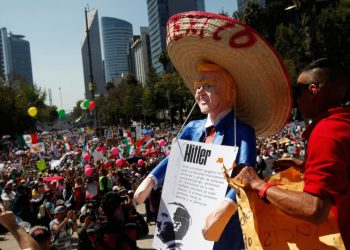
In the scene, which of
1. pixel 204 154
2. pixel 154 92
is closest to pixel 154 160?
pixel 204 154

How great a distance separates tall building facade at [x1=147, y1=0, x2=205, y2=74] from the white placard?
11637cm

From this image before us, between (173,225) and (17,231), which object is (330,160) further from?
(17,231)

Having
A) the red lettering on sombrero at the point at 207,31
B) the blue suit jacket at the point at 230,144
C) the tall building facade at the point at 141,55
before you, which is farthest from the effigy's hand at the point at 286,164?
the tall building facade at the point at 141,55

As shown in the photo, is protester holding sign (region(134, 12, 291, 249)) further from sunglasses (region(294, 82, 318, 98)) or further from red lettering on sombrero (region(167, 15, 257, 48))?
sunglasses (region(294, 82, 318, 98))

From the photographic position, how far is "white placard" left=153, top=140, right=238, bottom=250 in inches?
101

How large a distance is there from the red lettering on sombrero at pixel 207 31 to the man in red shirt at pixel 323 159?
2.17ft

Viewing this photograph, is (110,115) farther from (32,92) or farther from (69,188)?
(69,188)

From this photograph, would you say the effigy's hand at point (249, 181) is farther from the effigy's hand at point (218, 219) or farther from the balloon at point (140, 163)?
the balloon at point (140, 163)

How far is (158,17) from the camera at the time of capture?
125m

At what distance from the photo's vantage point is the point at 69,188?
11.7 m

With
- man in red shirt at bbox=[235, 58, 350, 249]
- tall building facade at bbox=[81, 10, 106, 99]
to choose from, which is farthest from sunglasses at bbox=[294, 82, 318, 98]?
tall building facade at bbox=[81, 10, 106, 99]

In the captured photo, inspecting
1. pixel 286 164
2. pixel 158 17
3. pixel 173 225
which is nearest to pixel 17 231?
pixel 173 225

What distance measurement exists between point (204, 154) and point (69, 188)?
31.5ft

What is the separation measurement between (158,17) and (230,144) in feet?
413
